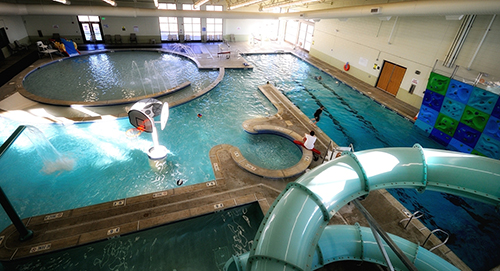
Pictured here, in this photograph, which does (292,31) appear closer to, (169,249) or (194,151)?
(194,151)

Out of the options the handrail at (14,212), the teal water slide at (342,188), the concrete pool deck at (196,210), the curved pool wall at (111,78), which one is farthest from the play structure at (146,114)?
the curved pool wall at (111,78)

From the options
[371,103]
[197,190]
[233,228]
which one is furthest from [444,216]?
[371,103]

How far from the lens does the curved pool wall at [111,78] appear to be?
38.2ft

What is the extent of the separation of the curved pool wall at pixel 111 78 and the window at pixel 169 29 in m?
5.24

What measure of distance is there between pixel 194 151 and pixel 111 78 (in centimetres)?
929

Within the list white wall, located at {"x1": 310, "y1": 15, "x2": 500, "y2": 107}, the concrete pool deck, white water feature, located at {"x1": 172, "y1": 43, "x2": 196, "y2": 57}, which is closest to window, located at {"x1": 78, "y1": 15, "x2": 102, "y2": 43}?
white water feature, located at {"x1": 172, "y1": 43, "x2": 196, "y2": 57}

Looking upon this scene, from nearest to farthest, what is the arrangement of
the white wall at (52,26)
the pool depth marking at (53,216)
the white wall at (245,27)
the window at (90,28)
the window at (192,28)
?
the pool depth marking at (53,216) < the white wall at (52,26) < the window at (90,28) < the window at (192,28) < the white wall at (245,27)

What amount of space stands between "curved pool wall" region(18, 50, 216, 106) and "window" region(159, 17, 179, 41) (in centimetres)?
524

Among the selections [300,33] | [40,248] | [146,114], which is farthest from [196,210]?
[300,33]

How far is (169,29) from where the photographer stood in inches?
911

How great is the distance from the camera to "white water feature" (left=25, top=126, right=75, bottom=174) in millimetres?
7320

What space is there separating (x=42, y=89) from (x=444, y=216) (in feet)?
59.1

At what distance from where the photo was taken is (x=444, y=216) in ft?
22.0

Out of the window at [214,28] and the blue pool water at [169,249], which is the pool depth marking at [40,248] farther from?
the window at [214,28]
